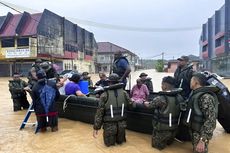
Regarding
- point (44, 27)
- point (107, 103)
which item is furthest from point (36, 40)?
point (107, 103)

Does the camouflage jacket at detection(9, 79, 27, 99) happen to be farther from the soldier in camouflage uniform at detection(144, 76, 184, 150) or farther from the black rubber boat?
the soldier in camouflage uniform at detection(144, 76, 184, 150)

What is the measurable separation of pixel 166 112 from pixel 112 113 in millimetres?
975

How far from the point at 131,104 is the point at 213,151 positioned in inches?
68.1

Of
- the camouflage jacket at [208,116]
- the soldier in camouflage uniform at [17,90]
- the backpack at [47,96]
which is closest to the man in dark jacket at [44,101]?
the backpack at [47,96]

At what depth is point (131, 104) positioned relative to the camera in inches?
202

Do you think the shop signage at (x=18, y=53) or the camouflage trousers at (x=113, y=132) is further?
the shop signage at (x=18, y=53)

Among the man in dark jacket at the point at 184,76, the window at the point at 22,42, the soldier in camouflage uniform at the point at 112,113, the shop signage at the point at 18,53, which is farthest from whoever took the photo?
the window at the point at 22,42

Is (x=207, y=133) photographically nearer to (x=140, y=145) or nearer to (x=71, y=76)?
(x=140, y=145)

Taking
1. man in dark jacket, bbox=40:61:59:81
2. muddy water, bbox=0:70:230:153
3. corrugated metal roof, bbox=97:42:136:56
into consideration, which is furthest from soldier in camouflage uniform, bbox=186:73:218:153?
corrugated metal roof, bbox=97:42:136:56

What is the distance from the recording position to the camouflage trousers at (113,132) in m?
4.75

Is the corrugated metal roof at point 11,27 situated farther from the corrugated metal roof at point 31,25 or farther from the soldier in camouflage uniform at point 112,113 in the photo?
the soldier in camouflage uniform at point 112,113

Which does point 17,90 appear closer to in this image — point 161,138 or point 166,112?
point 161,138

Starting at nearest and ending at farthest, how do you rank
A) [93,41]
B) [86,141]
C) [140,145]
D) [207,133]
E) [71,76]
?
[207,133] → [140,145] → [86,141] → [71,76] → [93,41]

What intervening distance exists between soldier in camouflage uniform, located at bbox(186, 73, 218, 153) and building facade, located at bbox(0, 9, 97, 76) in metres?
30.0
